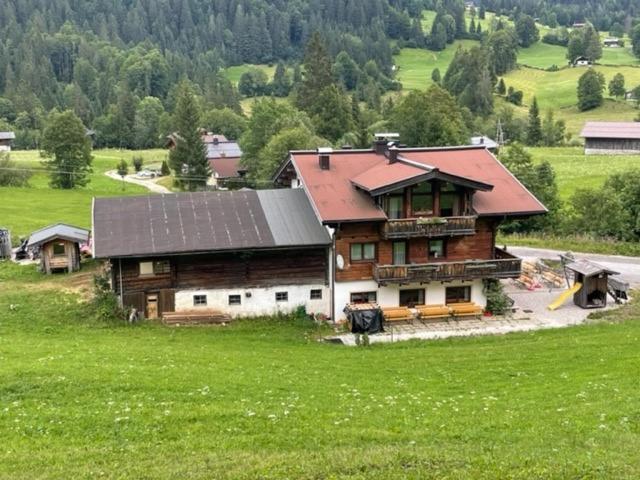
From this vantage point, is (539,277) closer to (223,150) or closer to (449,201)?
(449,201)

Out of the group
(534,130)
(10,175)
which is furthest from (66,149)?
(534,130)

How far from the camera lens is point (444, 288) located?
116ft

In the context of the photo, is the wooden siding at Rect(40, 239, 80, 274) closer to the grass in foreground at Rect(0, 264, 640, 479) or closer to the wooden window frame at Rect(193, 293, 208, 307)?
the wooden window frame at Rect(193, 293, 208, 307)

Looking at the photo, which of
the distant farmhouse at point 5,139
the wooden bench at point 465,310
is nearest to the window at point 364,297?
the wooden bench at point 465,310

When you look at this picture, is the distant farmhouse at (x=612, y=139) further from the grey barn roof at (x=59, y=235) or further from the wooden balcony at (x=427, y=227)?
the grey barn roof at (x=59, y=235)

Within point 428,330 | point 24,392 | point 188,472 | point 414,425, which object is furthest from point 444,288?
point 188,472

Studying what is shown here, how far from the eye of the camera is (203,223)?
34.2 meters

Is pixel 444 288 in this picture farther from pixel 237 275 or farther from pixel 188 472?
pixel 188 472

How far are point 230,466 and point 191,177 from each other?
262 ft

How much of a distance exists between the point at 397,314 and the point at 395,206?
537cm

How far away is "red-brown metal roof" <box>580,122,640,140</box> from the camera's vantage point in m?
114

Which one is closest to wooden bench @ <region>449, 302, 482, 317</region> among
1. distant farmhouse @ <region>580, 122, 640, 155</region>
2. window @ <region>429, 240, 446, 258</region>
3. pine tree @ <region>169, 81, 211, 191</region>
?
window @ <region>429, 240, 446, 258</region>

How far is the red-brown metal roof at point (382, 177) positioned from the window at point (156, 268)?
7.72 m

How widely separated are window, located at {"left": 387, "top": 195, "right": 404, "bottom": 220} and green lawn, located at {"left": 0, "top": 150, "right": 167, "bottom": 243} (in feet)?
96.8
